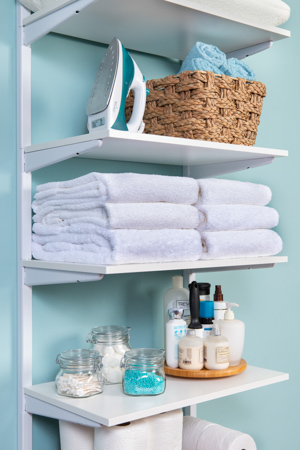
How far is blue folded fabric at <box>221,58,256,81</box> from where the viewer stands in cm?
137

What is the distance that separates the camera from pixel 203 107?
4.18 feet

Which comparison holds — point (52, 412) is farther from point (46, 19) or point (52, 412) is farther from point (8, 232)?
point (46, 19)

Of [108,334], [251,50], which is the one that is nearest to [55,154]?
[108,334]

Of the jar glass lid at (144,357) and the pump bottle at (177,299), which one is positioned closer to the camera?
the jar glass lid at (144,357)

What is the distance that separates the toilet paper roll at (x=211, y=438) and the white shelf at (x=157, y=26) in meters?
0.96

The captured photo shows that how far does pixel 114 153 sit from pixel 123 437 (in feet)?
2.02

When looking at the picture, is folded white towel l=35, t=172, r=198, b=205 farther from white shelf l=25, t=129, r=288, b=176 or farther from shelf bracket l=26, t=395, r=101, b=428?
shelf bracket l=26, t=395, r=101, b=428

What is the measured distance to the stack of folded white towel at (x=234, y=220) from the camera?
52.4 inches

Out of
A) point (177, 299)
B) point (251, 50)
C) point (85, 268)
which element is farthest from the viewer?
point (251, 50)

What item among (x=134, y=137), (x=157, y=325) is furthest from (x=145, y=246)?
(x=157, y=325)

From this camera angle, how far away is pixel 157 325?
158 centimetres

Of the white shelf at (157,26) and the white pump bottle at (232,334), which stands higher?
the white shelf at (157,26)

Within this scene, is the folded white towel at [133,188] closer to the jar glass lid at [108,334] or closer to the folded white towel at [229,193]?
the folded white towel at [229,193]

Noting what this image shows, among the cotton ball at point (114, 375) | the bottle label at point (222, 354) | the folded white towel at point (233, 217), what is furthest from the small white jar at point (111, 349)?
the folded white towel at point (233, 217)
